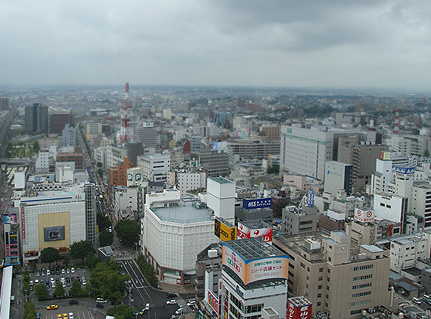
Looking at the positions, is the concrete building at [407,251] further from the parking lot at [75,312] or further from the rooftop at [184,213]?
the parking lot at [75,312]

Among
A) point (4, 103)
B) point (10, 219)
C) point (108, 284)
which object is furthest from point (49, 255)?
point (4, 103)

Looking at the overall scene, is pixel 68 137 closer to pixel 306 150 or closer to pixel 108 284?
pixel 306 150

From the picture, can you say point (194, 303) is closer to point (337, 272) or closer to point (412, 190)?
point (337, 272)

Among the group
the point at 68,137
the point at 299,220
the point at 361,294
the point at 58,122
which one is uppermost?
the point at 58,122

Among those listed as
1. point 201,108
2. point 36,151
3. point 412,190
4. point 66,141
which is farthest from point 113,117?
point 412,190

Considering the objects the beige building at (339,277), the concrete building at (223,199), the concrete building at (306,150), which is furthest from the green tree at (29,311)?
the concrete building at (306,150)
